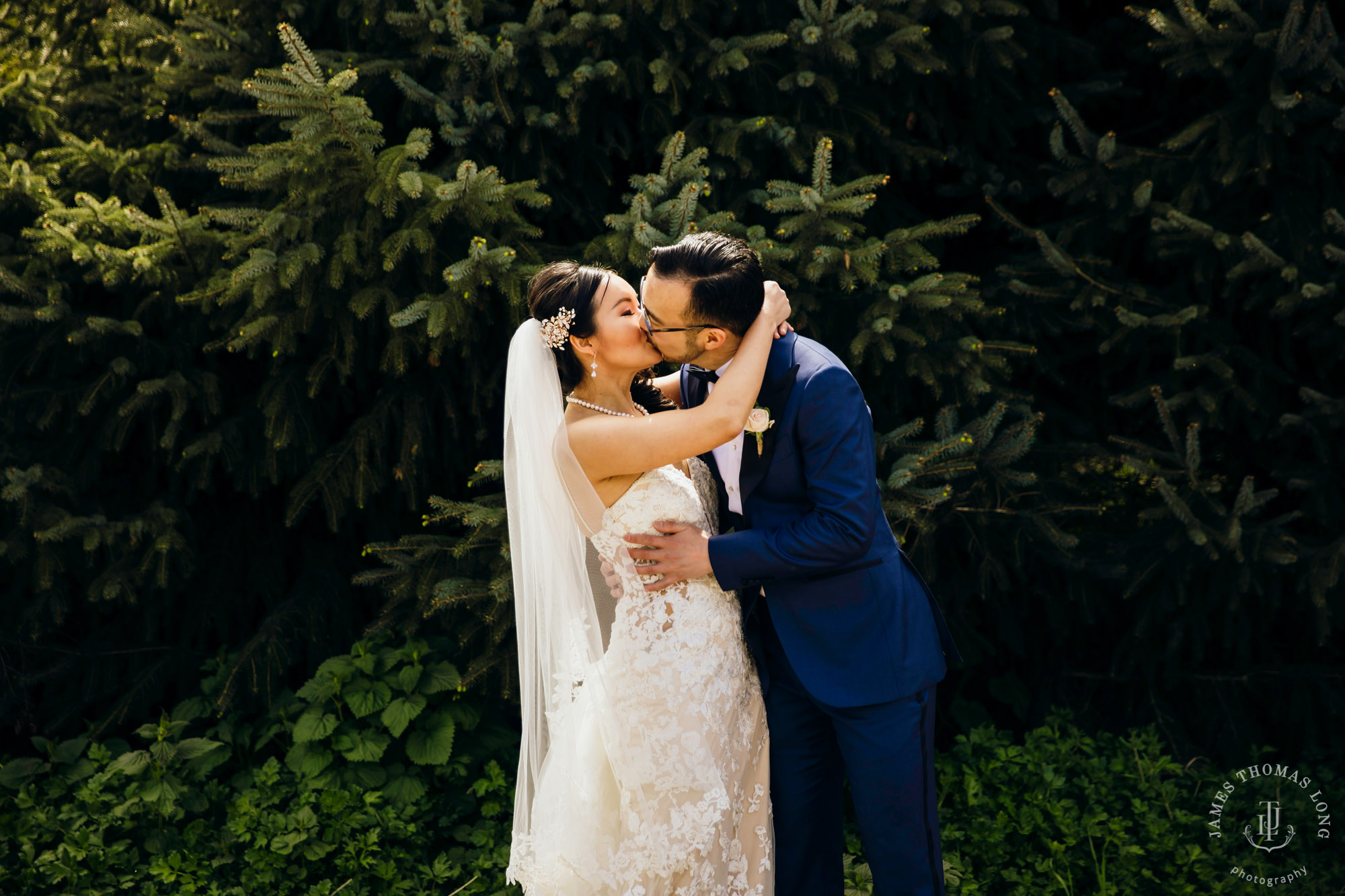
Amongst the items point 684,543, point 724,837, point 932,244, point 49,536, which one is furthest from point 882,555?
point 49,536

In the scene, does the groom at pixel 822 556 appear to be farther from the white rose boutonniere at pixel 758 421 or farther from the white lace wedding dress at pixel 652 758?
the white lace wedding dress at pixel 652 758

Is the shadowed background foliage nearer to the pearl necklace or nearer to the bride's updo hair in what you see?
the bride's updo hair

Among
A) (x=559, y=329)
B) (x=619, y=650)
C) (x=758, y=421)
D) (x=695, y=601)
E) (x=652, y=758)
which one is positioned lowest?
(x=652, y=758)

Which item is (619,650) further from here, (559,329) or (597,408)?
(559,329)

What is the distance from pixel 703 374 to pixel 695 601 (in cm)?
74

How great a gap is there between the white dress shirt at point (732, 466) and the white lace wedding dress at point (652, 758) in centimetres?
14

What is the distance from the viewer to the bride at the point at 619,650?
2572 millimetres

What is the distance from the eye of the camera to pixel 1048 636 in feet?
15.1

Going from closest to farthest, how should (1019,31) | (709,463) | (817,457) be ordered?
(817,457), (709,463), (1019,31)

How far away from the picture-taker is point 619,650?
8.73 feet

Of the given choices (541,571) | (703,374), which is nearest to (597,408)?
(703,374)

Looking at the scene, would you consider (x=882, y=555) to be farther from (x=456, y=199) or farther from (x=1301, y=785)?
(x=1301, y=785)

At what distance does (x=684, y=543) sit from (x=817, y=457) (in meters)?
0.45

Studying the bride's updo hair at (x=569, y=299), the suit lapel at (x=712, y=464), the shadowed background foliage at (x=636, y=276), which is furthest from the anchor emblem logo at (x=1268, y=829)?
the bride's updo hair at (x=569, y=299)
